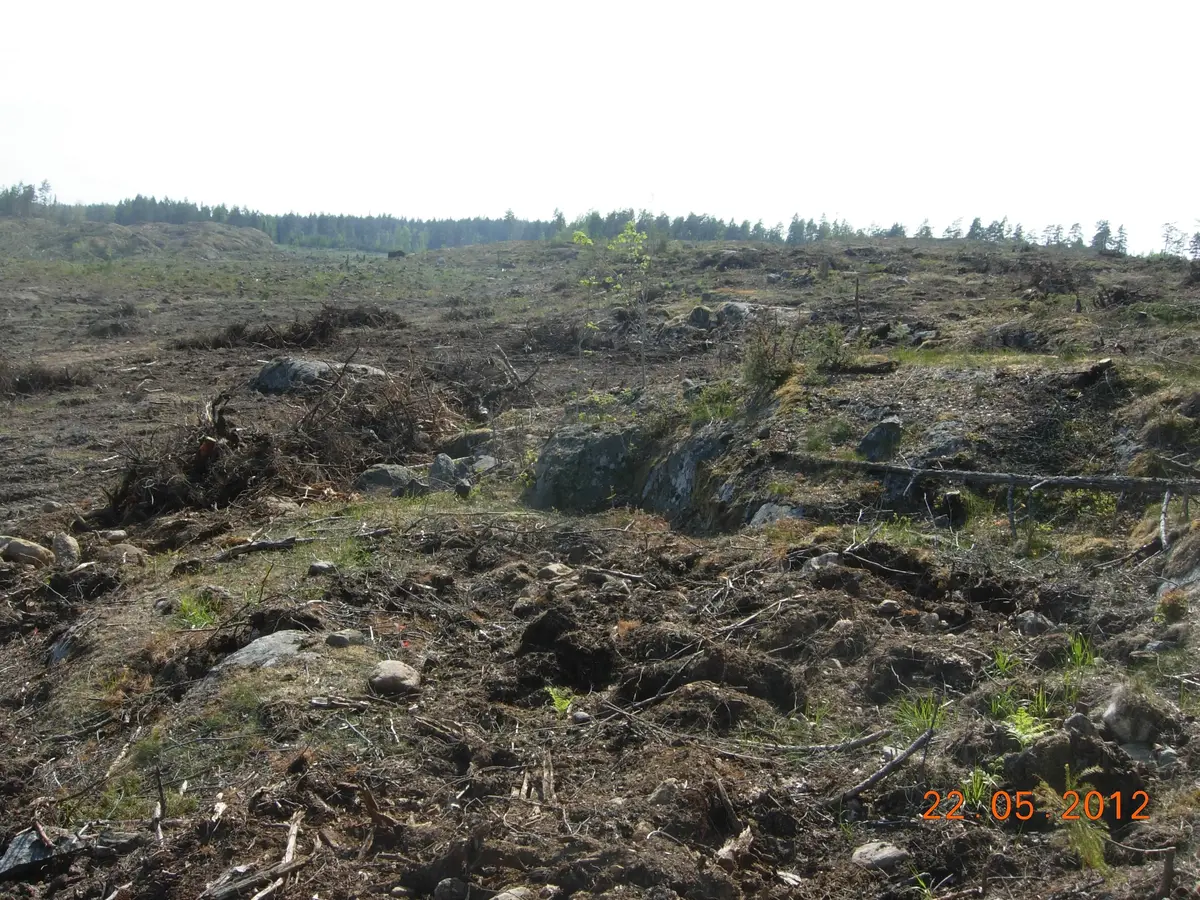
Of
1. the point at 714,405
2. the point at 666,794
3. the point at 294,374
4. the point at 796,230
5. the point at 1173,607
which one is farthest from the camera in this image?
the point at 796,230

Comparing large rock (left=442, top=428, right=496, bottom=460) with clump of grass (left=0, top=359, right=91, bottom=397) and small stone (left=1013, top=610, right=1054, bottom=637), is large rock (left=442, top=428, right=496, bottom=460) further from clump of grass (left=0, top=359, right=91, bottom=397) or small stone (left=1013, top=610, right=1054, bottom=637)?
clump of grass (left=0, top=359, right=91, bottom=397)

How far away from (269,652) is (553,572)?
192 centimetres

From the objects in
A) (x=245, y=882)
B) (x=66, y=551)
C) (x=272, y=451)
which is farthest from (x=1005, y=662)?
(x=272, y=451)

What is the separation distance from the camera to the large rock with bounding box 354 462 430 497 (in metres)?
9.13

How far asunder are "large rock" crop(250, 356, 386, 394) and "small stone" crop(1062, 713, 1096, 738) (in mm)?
11330

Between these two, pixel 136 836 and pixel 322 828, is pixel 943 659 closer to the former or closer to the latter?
pixel 322 828

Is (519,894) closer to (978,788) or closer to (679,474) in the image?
(978,788)

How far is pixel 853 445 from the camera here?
687cm

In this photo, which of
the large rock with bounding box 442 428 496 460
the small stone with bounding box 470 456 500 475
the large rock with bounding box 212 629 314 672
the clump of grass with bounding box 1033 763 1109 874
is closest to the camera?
the clump of grass with bounding box 1033 763 1109 874

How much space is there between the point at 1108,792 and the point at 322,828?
2.58 m

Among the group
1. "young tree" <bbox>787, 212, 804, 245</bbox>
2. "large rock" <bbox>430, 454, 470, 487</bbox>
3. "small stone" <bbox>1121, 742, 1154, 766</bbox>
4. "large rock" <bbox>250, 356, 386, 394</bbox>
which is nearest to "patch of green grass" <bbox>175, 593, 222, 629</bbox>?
"large rock" <bbox>430, 454, 470, 487</bbox>

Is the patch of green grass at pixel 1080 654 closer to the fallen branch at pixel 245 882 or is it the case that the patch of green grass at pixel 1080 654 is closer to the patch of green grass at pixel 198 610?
the fallen branch at pixel 245 882

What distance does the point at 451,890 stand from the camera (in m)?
2.72

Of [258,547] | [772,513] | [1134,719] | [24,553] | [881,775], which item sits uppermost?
[1134,719]
